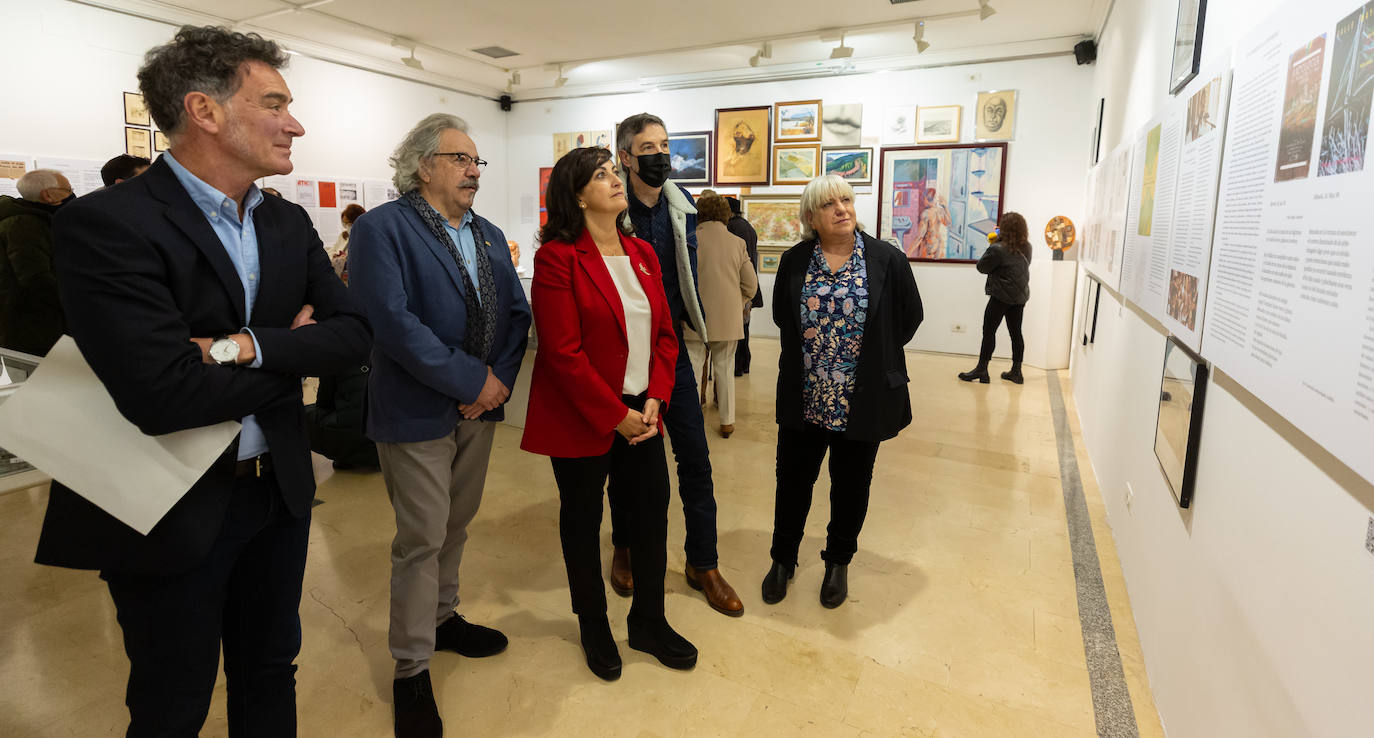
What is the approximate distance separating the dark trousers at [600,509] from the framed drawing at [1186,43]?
94.5 inches

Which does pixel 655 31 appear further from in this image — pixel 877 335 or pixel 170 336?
pixel 170 336

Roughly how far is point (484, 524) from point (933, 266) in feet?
22.2

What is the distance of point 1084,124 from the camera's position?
25.3 ft

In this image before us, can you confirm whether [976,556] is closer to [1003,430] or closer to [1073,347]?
[1003,430]

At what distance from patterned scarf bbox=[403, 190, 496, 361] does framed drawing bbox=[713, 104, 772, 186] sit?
777 centimetres

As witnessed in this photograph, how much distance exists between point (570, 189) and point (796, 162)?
7584mm

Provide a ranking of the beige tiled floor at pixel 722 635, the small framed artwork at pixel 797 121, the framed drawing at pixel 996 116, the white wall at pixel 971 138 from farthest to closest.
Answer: the small framed artwork at pixel 797 121 → the framed drawing at pixel 996 116 → the white wall at pixel 971 138 → the beige tiled floor at pixel 722 635

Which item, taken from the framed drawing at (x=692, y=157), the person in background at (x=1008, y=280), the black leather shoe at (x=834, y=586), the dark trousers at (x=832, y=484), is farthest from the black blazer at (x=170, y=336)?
the framed drawing at (x=692, y=157)

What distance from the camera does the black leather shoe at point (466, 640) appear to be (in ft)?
8.36

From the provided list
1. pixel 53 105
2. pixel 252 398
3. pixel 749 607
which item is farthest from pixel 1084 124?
pixel 53 105

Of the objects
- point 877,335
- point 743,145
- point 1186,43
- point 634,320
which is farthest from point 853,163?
point 634,320

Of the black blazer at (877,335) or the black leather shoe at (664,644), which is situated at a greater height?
Result: the black blazer at (877,335)

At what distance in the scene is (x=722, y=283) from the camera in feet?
16.1

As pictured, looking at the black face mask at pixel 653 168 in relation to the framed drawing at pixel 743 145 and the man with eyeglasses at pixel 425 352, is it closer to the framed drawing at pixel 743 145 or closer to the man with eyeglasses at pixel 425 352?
the man with eyeglasses at pixel 425 352
